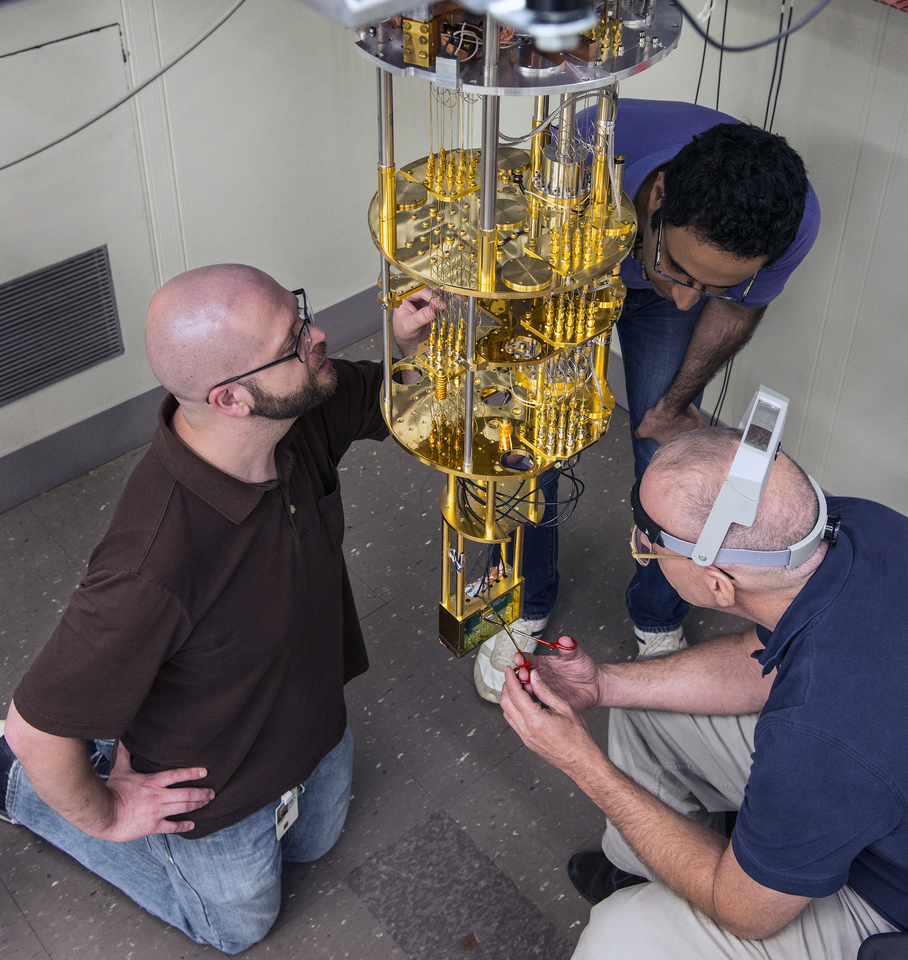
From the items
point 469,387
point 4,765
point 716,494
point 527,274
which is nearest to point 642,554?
point 716,494

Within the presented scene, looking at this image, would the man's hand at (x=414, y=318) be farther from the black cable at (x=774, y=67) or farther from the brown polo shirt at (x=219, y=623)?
the black cable at (x=774, y=67)

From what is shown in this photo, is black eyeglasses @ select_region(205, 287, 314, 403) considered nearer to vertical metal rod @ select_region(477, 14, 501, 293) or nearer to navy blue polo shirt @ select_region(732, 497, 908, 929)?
vertical metal rod @ select_region(477, 14, 501, 293)

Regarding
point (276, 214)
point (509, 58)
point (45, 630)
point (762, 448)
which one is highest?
point (509, 58)

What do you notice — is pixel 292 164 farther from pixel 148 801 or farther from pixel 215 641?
pixel 148 801

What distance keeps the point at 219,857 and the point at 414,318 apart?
1.07 metres

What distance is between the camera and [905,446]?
9.22ft

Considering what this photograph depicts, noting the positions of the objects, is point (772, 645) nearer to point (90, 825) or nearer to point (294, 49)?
point (90, 825)

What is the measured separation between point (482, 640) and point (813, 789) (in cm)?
91


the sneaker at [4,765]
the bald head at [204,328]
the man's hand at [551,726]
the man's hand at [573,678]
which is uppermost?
the bald head at [204,328]

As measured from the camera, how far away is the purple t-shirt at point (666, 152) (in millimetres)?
2115

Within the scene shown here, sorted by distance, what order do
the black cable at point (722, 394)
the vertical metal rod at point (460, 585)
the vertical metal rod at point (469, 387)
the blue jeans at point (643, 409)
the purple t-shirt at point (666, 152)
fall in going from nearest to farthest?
the vertical metal rod at point (469, 387) → the vertical metal rod at point (460, 585) → the purple t-shirt at point (666, 152) → the blue jeans at point (643, 409) → the black cable at point (722, 394)

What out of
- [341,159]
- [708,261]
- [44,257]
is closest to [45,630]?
[44,257]

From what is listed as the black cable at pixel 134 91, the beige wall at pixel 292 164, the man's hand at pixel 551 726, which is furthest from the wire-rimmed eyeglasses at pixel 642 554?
the black cable at pixel 134 91

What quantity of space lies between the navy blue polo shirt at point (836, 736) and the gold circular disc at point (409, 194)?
2.74 feet
